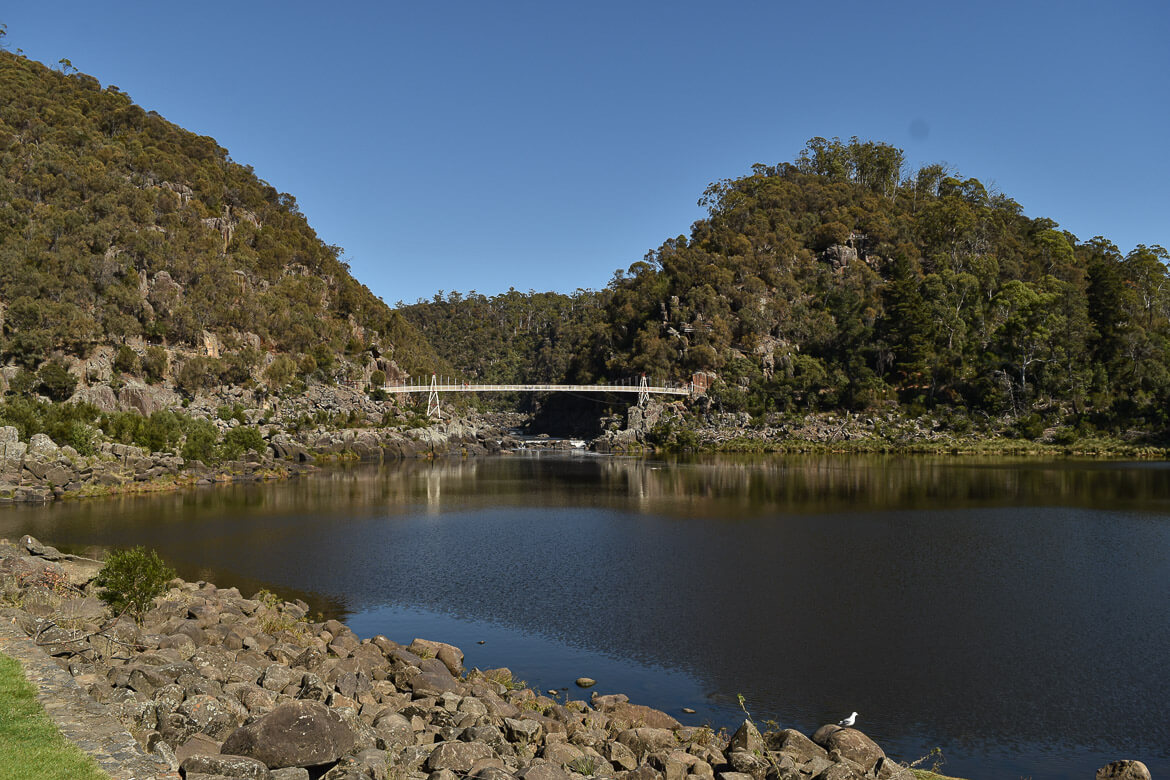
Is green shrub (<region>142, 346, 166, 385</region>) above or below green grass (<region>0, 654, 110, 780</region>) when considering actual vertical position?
above

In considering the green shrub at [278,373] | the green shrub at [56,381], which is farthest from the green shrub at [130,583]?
the green shrub at [278,373]

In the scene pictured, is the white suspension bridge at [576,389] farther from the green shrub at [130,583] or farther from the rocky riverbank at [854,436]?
the green shrub at [130,583]

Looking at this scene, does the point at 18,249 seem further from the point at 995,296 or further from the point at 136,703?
the point at 995,296

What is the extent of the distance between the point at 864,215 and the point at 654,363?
155ft

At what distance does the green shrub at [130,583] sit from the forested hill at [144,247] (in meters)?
63.9

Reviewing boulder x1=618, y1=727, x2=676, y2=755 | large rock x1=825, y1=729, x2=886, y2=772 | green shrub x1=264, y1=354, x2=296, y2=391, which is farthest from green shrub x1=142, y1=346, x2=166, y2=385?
large rock x1=825, y1=729, x2=886, y2=772

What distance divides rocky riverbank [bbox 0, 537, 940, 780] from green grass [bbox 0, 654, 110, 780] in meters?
0.75

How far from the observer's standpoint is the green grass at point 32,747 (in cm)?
784

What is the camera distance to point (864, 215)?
132750mm

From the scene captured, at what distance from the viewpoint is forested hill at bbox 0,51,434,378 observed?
78812mm

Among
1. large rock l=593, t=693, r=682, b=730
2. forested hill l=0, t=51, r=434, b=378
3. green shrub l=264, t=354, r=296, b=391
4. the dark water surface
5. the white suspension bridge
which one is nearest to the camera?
large rock l=593, t=693, r=682, b=730

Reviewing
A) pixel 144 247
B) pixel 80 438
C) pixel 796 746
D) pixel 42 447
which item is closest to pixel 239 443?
pixel 80 438

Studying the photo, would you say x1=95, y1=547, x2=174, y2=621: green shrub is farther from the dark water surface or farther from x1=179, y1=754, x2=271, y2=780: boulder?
x1=179, y1=754, x2=271, y2=780: boulder

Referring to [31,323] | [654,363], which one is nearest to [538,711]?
[31,323]
